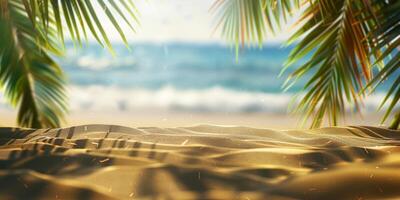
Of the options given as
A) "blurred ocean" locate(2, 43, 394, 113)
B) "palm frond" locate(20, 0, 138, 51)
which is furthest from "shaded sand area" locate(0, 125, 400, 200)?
"blurred ocean" locate(2, 43, 394, 113)

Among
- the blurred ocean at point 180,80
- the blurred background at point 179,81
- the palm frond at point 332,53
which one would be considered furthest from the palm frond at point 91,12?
the blurred ocean at point 180,80

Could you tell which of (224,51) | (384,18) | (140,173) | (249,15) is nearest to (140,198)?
(140,173)

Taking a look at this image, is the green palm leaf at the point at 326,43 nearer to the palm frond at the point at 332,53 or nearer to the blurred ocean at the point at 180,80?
the palm frond at the point at 332,53

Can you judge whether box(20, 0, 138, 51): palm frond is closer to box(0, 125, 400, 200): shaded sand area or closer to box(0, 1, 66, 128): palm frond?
box(0, 125, 400, 200): shaded sand area

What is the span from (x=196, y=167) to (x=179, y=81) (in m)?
10.0

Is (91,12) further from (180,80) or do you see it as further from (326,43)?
(180,80)

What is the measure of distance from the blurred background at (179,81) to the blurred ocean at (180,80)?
0.02 metres

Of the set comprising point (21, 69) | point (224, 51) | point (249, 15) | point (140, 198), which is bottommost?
point (140, 198)

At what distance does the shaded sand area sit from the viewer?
4.25ft

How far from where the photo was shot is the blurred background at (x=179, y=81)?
26.6 ft

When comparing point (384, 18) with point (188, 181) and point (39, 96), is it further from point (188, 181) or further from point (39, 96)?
point (39, 96)

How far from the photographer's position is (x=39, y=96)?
3496mm

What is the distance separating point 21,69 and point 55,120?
470 millimetres

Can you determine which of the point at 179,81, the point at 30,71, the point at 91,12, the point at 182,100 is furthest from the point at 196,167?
the point at 179,81
